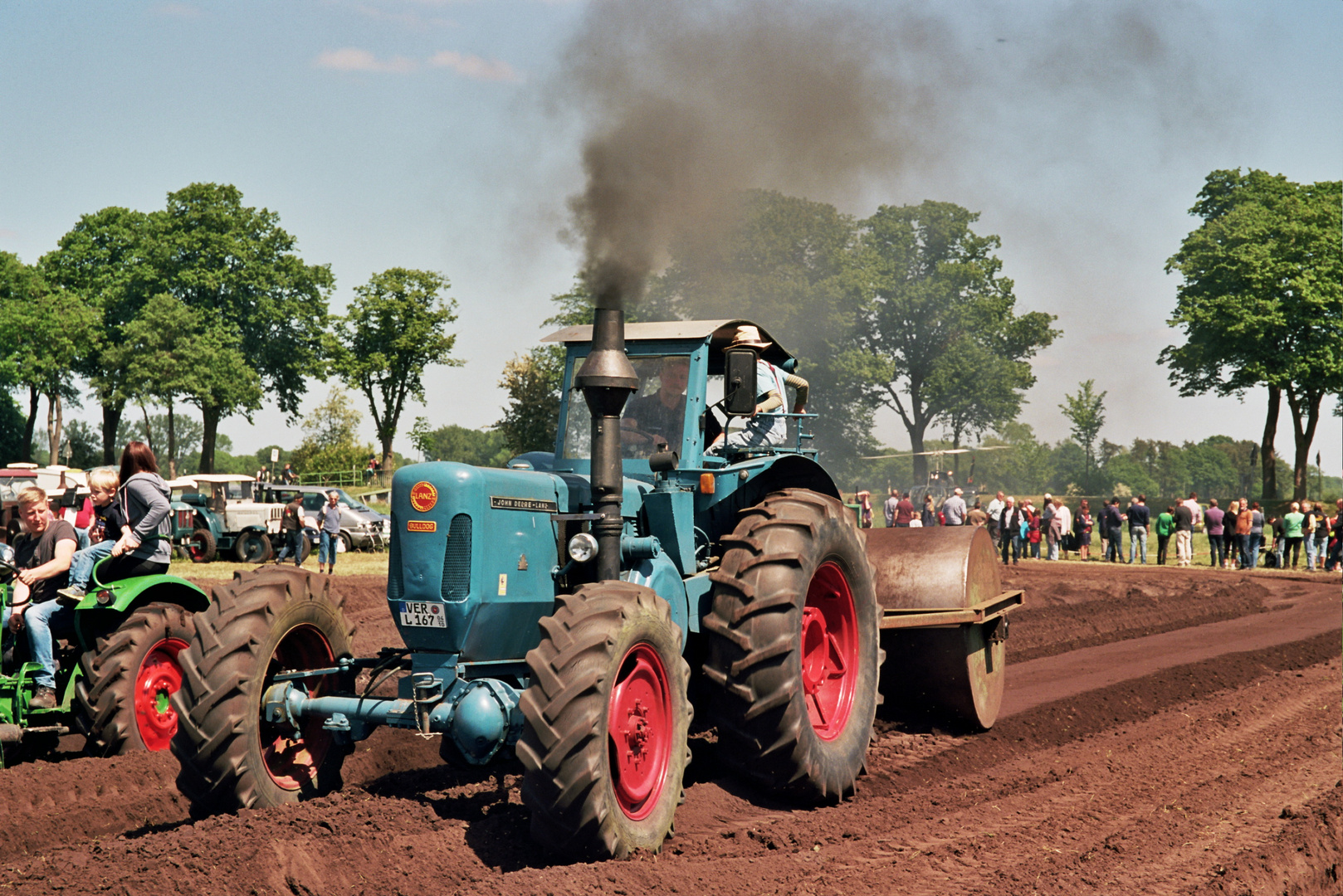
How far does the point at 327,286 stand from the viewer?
47.8m

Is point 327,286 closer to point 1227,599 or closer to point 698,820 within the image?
point 1227,599

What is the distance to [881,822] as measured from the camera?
5.58m

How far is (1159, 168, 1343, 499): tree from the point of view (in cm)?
3731

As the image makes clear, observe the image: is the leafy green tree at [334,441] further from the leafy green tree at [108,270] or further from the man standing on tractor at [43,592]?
the man standing on tractor at [43,592]

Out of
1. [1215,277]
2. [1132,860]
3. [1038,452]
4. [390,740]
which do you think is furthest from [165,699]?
[1038,452]

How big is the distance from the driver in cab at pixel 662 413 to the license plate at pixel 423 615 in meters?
1.63

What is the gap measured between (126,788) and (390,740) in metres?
1.53

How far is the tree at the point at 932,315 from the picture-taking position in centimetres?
3919

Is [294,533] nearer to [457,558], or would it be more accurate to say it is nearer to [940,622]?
[940,622]

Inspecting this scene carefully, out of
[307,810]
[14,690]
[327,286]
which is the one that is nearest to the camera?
[307,810]

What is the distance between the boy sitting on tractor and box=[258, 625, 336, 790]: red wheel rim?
2026 mm

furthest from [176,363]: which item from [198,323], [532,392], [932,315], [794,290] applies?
[932,315]

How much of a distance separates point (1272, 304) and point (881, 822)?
38.5 metres

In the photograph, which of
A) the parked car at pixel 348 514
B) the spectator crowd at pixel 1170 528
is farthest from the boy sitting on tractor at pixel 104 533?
the parked car at pixel 348 514
